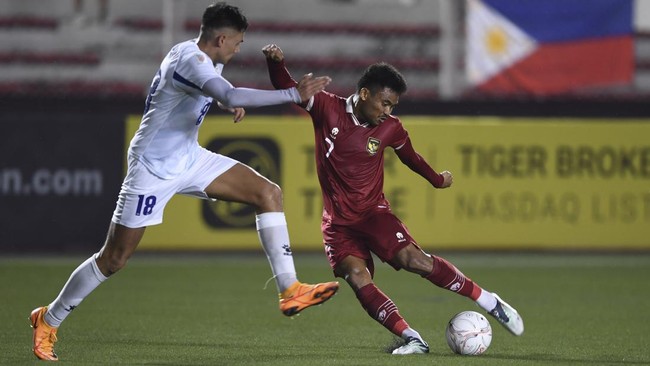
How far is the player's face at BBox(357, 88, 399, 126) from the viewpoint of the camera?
7117 millimetres

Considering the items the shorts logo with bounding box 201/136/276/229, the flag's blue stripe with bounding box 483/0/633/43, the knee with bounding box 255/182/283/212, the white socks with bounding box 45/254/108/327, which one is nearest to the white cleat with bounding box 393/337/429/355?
the knee with bounding box 255/182/283/212

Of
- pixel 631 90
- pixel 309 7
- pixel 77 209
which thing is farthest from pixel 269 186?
pixel 309 7

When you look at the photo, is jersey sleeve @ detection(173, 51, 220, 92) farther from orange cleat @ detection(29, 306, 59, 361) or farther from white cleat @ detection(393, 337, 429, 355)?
white cleat @ detection(393, 337, 429, 355)

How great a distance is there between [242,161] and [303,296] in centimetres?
747

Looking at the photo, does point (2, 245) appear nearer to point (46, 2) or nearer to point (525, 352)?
point (46, 2)

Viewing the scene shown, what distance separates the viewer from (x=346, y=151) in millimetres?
7324

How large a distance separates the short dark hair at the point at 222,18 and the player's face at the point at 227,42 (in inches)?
1.2

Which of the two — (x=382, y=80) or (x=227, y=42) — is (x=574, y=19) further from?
(x=227, y=42)

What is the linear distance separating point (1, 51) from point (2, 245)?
14.1 ft

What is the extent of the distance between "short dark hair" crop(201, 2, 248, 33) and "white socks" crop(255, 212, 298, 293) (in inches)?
42.9

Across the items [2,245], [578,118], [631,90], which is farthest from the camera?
[631,90]

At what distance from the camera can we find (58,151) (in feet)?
45.5

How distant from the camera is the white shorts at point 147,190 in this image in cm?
689

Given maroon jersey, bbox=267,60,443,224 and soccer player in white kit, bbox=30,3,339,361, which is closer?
soccer player in white kit, bbox=30,3,339,361
